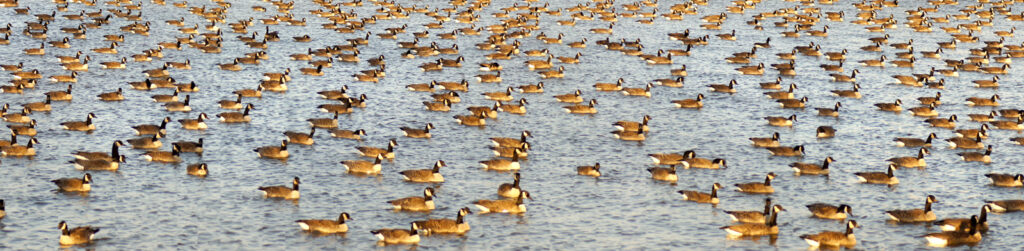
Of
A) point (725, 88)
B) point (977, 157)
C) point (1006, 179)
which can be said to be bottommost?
point (1006, 179)

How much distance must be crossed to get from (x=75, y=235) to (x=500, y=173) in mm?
14530

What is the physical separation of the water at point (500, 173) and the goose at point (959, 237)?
1.33 feet

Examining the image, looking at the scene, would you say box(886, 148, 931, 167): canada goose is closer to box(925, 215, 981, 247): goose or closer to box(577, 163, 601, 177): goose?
box(925, 215, 981, 247): goose

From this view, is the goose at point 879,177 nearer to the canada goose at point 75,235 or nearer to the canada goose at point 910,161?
the canada goose at point 910,161

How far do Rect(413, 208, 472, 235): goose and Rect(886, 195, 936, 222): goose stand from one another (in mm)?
12100

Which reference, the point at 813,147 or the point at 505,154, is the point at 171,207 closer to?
the point at 505,154

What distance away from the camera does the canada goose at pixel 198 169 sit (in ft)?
146

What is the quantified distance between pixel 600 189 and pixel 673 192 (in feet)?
7.22

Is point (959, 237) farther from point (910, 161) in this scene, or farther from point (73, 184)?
point (73, 184)

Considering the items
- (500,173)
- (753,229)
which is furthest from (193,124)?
(753,229)

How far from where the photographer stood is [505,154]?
48312 mm

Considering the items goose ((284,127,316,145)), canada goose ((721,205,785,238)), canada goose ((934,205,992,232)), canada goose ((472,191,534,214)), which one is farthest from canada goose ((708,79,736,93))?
canada goose ((721,205,785,238))

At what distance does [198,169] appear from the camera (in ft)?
146

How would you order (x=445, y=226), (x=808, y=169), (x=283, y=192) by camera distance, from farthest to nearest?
1. (x=808, y=169)
2. (x=283, y=192)
3. (x=445, y=226)
